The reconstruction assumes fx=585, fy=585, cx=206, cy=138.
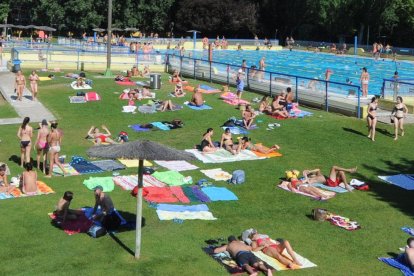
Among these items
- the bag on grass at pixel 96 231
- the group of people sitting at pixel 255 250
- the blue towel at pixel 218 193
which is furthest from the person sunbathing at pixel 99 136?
the group of people sitting at pixel 255 250

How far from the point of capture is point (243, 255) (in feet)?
32.1

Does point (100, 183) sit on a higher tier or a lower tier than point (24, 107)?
lower

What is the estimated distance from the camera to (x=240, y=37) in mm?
80375

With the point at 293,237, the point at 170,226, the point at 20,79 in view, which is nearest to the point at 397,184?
the point at 293,237

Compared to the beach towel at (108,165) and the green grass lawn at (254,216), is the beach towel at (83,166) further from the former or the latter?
the green grass lawn at (254,216)

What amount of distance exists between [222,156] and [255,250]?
286 inches

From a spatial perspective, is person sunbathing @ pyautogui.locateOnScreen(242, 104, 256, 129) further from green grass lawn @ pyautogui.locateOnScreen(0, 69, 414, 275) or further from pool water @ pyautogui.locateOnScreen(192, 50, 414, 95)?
pool water @ pyautogui.locateOnScreen(192, 50, 414, 95)

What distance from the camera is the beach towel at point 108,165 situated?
15.8 m

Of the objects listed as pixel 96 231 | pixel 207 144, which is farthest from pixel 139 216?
pixel 207 144

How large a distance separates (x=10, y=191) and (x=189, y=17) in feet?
212

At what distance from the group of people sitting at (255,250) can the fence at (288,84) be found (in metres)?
13.2

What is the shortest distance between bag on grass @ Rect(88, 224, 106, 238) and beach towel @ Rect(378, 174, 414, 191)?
26.9 feet

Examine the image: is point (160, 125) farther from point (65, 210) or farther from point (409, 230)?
point (409, 230)

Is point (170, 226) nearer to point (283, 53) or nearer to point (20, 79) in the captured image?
point (20, 79)
